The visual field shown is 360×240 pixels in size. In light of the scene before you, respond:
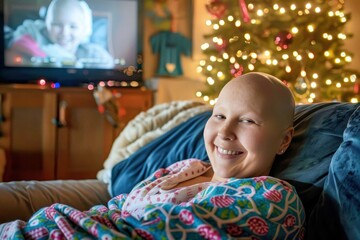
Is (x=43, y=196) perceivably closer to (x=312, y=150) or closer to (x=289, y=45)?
(x=312, y=150)

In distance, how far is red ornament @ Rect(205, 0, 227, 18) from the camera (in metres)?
3.42

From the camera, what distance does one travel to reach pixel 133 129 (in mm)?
1911

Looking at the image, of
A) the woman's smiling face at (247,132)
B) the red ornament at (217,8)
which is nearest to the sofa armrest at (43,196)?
the woman's smiling face at (247,132)

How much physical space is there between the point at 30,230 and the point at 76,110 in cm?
262

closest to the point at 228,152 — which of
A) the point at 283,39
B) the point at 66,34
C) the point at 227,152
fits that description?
the point at 227,152

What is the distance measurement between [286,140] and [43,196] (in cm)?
90

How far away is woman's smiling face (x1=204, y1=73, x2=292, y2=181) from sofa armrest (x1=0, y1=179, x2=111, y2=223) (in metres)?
0.73

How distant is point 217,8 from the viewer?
3457 mm

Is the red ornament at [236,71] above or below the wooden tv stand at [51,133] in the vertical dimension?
above

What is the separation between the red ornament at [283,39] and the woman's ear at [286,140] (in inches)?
87.3

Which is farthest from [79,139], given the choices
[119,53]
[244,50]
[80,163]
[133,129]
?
[133,129]

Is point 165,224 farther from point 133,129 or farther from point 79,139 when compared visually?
point 79,139

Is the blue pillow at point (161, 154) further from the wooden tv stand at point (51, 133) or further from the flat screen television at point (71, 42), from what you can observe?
the flat screen television at point (71, 42)

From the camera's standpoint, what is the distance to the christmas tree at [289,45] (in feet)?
10.6
